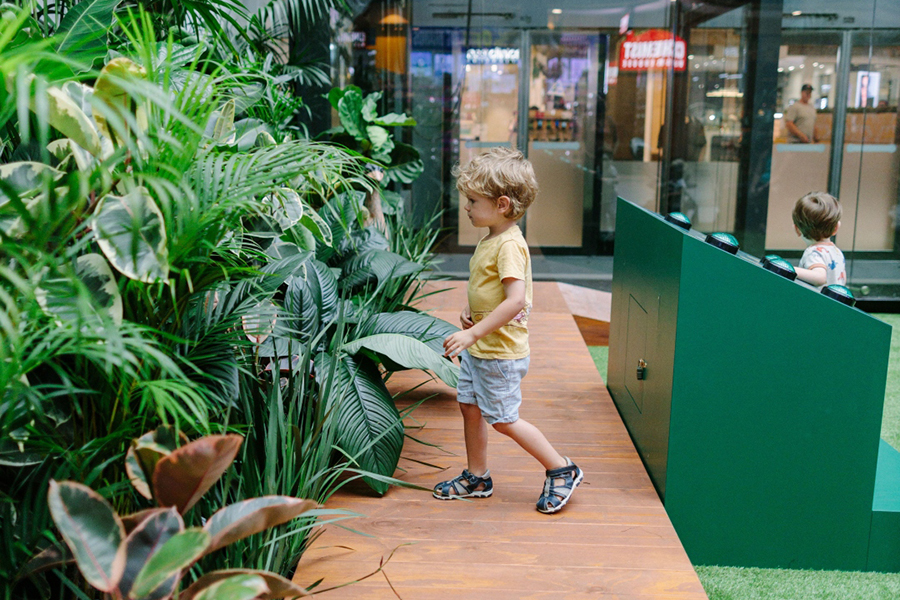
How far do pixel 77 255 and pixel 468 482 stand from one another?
1488 mm

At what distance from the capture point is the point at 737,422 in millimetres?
2328

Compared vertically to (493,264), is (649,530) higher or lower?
lower

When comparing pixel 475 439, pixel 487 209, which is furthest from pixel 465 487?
pixel 487 209

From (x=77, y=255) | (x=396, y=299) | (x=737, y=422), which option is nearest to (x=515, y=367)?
(x=737, y=422)

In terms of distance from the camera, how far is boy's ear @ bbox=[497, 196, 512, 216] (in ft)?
7.59

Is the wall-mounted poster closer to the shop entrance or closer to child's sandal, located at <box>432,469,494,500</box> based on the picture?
the shop entrance

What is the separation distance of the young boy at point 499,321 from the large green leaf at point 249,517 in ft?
3.45

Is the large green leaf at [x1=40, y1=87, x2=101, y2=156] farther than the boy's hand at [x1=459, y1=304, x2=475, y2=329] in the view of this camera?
No

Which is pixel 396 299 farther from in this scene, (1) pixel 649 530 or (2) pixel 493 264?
(1) pixel 649 530

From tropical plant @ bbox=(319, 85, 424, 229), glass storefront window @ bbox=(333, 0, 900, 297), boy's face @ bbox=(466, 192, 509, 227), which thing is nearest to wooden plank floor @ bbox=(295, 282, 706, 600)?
boy's face @ bbox=(466, 192, 509, 227)

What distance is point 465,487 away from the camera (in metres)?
2.47

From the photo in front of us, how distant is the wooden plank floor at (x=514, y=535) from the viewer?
1943mm

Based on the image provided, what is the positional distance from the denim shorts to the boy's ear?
18.6 inches

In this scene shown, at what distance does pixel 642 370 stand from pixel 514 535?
36.7 inches
